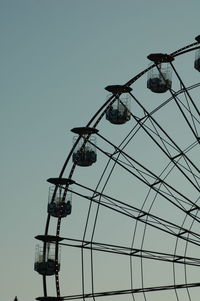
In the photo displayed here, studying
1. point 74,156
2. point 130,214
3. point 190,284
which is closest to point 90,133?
point 74,156

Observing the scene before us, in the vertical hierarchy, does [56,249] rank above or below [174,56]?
below

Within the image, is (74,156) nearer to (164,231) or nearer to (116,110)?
(116,110)

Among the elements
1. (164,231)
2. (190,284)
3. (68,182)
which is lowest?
(190,284)

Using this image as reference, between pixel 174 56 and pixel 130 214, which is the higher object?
pixel 174 56

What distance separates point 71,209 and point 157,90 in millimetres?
5906

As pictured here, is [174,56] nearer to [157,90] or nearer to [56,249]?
[157,90]

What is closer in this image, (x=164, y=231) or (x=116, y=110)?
(x=164, y=231)

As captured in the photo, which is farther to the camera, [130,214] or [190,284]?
[130,214]

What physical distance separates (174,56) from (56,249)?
343 inches

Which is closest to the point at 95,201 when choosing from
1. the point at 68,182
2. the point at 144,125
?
the point at 68,182

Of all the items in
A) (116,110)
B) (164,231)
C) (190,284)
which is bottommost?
(190,284)

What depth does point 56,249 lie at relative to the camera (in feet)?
109

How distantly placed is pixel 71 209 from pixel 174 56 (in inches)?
290

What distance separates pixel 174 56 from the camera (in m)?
33.3
